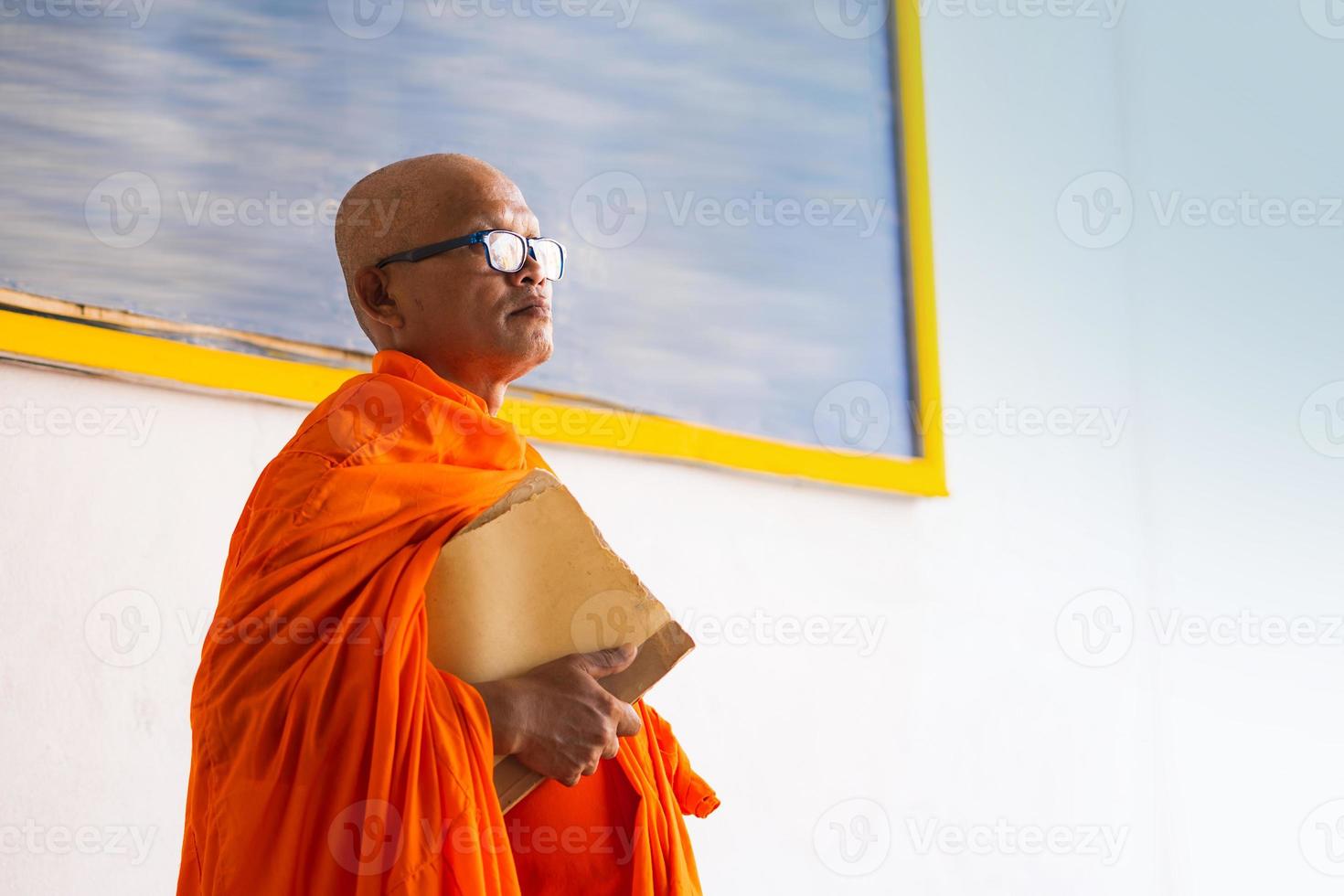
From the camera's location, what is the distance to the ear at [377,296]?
5.90 feet

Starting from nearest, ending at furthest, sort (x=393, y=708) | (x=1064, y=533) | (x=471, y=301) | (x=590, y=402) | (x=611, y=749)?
(x=393, y=708)
(x=611, y=749)
(x=471, y=301)
(x=590, y=402)
(x=1064, y=533)

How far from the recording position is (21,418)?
2195mm

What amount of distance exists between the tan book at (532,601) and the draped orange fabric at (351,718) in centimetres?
5

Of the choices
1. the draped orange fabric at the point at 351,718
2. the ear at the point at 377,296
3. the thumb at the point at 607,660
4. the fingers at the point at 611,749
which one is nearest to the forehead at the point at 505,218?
the ear at the point at 377,296

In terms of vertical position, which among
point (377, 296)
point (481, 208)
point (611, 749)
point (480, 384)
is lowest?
point (611, 749)

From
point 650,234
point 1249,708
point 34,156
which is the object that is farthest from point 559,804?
point 1249,708

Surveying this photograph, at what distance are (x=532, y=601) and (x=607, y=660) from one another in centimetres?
11

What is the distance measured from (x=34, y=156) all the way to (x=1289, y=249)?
11.8 feet

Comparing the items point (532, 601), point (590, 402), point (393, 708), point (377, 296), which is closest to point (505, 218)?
point (377, 296)

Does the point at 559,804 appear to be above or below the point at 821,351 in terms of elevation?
below

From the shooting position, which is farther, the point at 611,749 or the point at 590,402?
the point at 590,402

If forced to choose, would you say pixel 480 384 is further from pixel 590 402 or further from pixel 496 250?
pixel 590 402

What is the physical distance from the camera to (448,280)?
1762 millimetres

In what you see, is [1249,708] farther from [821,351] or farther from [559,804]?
[559,804]
